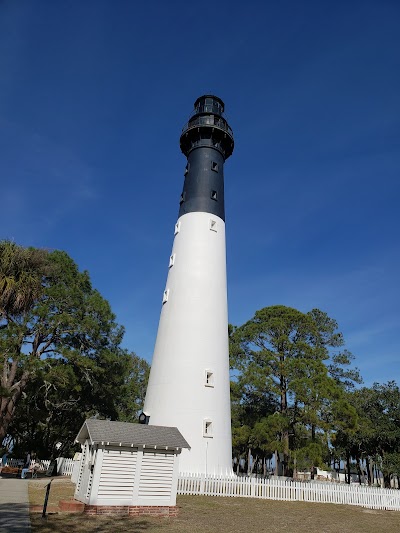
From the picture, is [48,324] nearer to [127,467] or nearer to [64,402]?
[64,402]

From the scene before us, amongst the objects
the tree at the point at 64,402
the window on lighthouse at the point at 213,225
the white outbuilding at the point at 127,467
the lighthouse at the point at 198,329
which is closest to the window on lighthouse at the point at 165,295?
the lighthouse at the point at 198,329

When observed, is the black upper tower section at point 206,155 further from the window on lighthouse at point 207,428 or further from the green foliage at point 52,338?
the window on lighthouse at point 207,428

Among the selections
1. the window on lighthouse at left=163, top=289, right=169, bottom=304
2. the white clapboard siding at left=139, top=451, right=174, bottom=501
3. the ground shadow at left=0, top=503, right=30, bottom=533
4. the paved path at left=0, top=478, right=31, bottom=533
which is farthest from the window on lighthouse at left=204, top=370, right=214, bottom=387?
the ground shadow at left=0, top=503, right=30, bottom=533

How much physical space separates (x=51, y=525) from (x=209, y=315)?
11.6 meters

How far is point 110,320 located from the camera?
24.7 metres

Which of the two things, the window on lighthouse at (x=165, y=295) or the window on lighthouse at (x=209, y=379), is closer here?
the window on lighthouse at (x=209, y=379)

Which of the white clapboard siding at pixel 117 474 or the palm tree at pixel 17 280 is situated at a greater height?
the palm tree at pixel 17 280

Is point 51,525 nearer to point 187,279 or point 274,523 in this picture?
point 274,523

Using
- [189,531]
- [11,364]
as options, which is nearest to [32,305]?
[11,364]

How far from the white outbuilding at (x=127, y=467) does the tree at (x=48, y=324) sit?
29.8 feet

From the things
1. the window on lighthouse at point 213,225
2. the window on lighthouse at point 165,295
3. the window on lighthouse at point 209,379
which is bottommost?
the window on lighthouse at point 209,379

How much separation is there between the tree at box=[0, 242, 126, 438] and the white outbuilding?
9.09m

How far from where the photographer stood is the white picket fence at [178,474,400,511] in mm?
16453

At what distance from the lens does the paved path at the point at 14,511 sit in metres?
8.58
